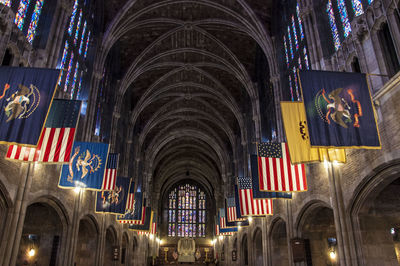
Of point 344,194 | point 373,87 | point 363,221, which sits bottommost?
point 363,221

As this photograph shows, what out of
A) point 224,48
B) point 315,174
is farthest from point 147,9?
point 315,174

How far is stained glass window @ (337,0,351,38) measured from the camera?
38.7ft

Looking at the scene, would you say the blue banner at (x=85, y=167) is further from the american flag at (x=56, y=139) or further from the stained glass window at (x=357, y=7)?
the stained glass window at (x=357, y=7)

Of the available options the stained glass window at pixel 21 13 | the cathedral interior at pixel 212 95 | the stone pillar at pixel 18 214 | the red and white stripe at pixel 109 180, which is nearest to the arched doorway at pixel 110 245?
the cathedral interior at pixel 212 95

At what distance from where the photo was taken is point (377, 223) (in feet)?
33.3

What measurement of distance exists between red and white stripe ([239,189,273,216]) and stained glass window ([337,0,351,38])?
1008cm

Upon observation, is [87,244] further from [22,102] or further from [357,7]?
[357,7]

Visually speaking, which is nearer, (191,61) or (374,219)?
(374,219)

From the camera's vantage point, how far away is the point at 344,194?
34.5 ft

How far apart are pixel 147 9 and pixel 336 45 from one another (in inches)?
578

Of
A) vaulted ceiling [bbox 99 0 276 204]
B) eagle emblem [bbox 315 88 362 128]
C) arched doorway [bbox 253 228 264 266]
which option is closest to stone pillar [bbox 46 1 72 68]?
vaulted ceiling [bbox 99 0 276 204]

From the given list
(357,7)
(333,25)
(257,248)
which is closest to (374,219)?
(357,7)

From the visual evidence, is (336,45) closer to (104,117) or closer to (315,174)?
(315,174)

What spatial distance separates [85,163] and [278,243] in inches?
513
